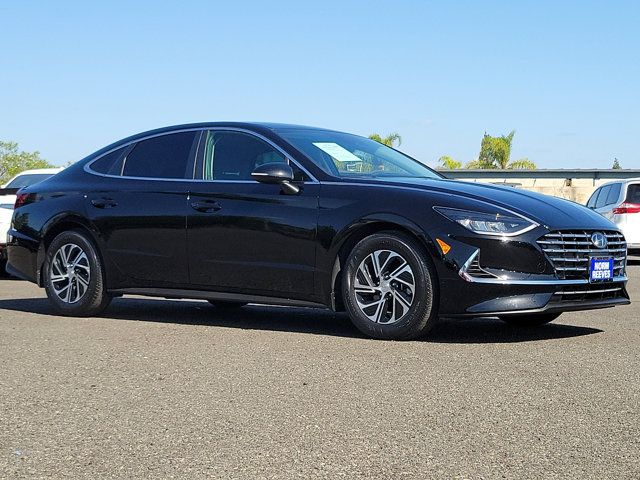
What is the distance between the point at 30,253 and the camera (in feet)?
31.0

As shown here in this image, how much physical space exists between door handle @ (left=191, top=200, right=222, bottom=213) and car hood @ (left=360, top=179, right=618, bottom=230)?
4.59 ft

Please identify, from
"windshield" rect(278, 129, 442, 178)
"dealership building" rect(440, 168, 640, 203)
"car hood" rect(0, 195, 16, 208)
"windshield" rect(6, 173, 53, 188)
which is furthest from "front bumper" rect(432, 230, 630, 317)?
"dealership building" rect(440, 168, 640, 203)

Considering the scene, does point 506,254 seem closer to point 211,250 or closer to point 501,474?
point 211,250

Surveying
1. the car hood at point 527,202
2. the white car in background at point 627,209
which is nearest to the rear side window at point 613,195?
the white car in background at point 627,209

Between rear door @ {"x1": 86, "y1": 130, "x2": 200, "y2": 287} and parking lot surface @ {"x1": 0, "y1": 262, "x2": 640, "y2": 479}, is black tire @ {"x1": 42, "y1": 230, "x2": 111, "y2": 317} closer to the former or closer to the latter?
rear door @ {"x1": 86, "y1": 130, "x2": 200, "y2": 287}

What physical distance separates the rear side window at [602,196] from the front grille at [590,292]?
40.8 ft

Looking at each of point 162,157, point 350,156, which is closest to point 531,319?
point 350,156

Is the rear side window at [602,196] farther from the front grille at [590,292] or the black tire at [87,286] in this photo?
the black tire at [87,286]

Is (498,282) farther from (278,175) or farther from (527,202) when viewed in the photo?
(278,175)

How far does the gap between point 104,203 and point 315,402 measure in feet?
14.2

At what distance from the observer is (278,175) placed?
773 cm

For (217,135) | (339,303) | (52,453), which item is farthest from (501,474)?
(217,135)

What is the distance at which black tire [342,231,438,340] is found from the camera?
7105 millimetres

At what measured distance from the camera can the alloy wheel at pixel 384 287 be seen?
723 cm
